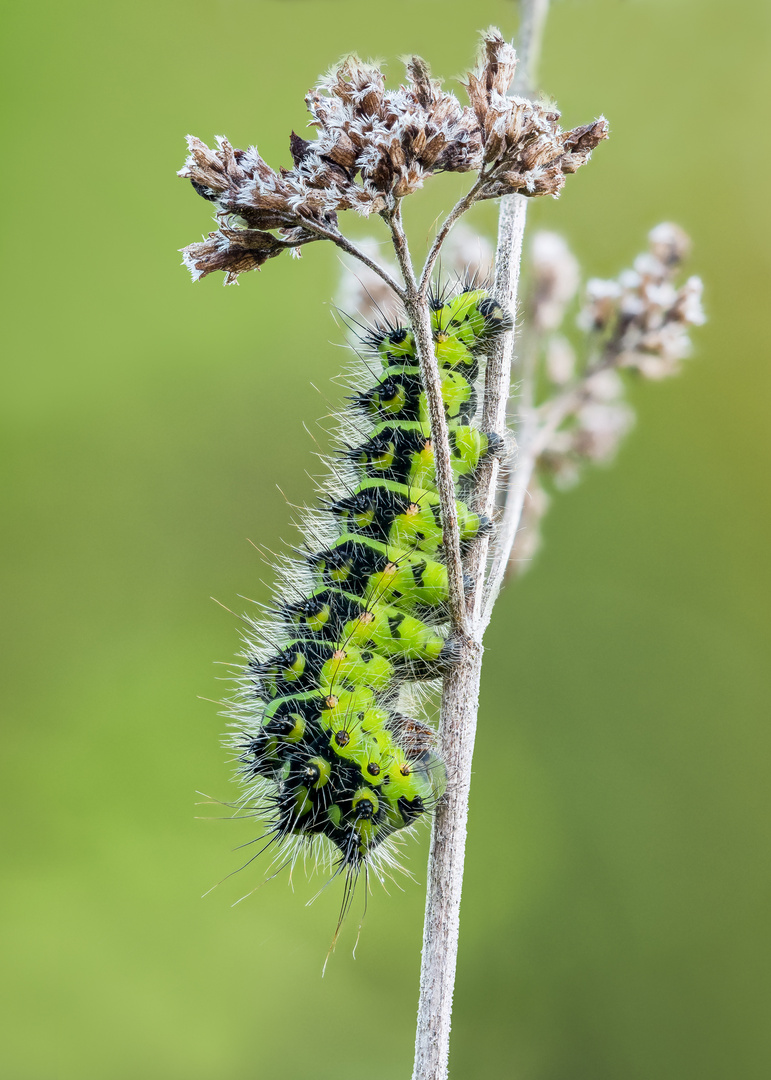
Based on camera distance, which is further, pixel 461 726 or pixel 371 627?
pixel 371 627

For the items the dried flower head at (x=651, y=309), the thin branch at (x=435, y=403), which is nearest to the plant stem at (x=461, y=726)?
the thin branch at (x=435, y=403)

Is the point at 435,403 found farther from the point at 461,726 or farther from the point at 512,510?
the point at 512,510

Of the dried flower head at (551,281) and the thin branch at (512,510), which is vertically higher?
the dried flower head at (551,281)

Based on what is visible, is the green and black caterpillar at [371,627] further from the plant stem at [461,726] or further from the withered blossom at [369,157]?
the withered blossom at [369,157]

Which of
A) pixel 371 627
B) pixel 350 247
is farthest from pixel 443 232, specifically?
pixel 371 627

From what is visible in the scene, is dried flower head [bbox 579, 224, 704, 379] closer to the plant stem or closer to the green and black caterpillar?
the green and black caterpillar

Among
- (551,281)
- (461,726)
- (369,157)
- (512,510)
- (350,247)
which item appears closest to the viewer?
(369,157)

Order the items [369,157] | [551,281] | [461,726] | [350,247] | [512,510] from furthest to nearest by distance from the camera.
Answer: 1. [551,281]
2. [512,510]
3. [461,726]
4. [350,247]
5. [369,157]

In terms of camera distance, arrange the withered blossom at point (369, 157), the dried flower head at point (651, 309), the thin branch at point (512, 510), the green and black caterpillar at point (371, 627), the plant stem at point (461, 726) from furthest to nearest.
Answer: the dried flower head at point (651, 309)
the green and black caterpillar at point (371, 627)
the thin branch at point (512, 510)
the plant stem at point (461, 726)
the withered blossom at point (369, 157)
